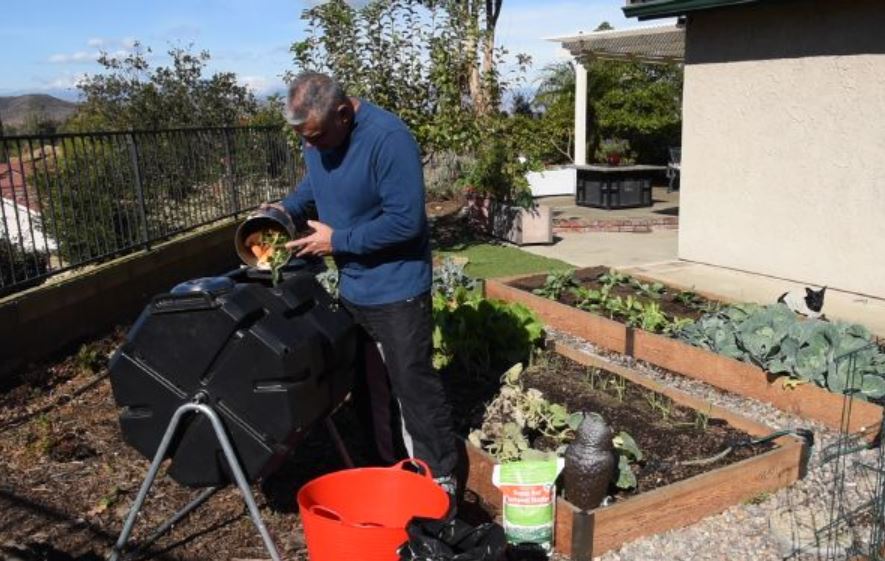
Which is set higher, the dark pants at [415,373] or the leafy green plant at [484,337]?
the dark pants at [415,373]

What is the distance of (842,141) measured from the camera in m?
7.33

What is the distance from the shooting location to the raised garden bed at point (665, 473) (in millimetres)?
3191

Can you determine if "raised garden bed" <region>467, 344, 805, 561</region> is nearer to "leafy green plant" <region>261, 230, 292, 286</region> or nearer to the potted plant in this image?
"leafy green plant" <region>261, 230, 292, 286</region>

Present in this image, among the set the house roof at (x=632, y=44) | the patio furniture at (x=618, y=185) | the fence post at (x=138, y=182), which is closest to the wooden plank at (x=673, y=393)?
the fence post at (x=138, y=182)

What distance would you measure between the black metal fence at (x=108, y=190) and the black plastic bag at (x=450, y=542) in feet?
14.6

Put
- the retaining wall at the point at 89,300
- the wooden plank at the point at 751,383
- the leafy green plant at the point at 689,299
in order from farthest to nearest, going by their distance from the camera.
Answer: the leafy green plant at the point at 689,299, the retaining wall at the point at 89,300, the wooden plank at the point at 751,383

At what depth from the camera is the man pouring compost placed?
3018mm

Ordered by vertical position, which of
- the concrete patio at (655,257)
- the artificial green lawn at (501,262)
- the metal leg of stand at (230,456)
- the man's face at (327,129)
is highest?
the man's face at (327,129)

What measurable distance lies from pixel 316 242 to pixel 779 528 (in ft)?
7.62

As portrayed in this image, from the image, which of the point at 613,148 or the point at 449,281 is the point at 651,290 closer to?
the point at 449,281

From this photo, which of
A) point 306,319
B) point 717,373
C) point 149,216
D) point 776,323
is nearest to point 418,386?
point 306,319

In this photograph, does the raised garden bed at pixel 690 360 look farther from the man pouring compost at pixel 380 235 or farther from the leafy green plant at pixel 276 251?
the leafy green plant at pixel 276 251

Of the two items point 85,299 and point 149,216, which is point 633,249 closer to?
point 149,216

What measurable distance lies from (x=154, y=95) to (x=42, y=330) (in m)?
9.25
